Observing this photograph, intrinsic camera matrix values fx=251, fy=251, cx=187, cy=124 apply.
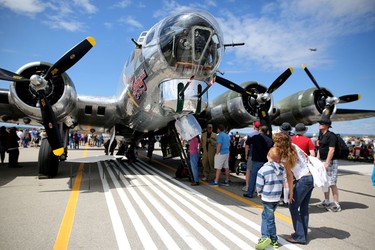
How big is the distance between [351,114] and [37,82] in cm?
1307

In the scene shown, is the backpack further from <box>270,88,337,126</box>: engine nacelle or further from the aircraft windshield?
<box>270,88,337,126</box>: engine nacelle

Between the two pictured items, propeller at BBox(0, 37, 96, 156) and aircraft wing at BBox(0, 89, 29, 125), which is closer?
propeller at BBox(0, 37, 96, 156)

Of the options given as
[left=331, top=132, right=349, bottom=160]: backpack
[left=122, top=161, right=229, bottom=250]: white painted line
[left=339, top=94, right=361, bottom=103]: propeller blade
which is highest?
[left=339, top=94, right=361, bottom=103]: propeller blade

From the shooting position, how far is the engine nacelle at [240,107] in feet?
31.9

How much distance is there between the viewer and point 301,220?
3.30 meters

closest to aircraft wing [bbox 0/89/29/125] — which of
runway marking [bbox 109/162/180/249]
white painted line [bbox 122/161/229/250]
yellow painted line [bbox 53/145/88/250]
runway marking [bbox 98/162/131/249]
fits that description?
yellow painted line [bbox 53/145/88/250]

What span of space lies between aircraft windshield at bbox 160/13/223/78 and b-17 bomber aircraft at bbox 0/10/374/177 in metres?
0.02

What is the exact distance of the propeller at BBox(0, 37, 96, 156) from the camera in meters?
6.44

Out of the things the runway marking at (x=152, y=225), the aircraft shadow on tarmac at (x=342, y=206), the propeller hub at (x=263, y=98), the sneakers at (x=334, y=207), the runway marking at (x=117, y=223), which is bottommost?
the runway marking at (x=117, y=223)

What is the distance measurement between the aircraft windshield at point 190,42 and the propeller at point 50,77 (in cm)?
277

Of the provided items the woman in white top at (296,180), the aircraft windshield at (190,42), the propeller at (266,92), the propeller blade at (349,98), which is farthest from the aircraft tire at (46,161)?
the propeller blade at (349,98)

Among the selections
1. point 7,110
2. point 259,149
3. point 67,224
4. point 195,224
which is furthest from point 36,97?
point 259,149

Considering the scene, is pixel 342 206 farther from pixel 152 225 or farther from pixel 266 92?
pixel 266 92

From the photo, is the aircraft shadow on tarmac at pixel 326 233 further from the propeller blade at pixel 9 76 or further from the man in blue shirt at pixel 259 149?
the propeller blade at pixel 9 76
